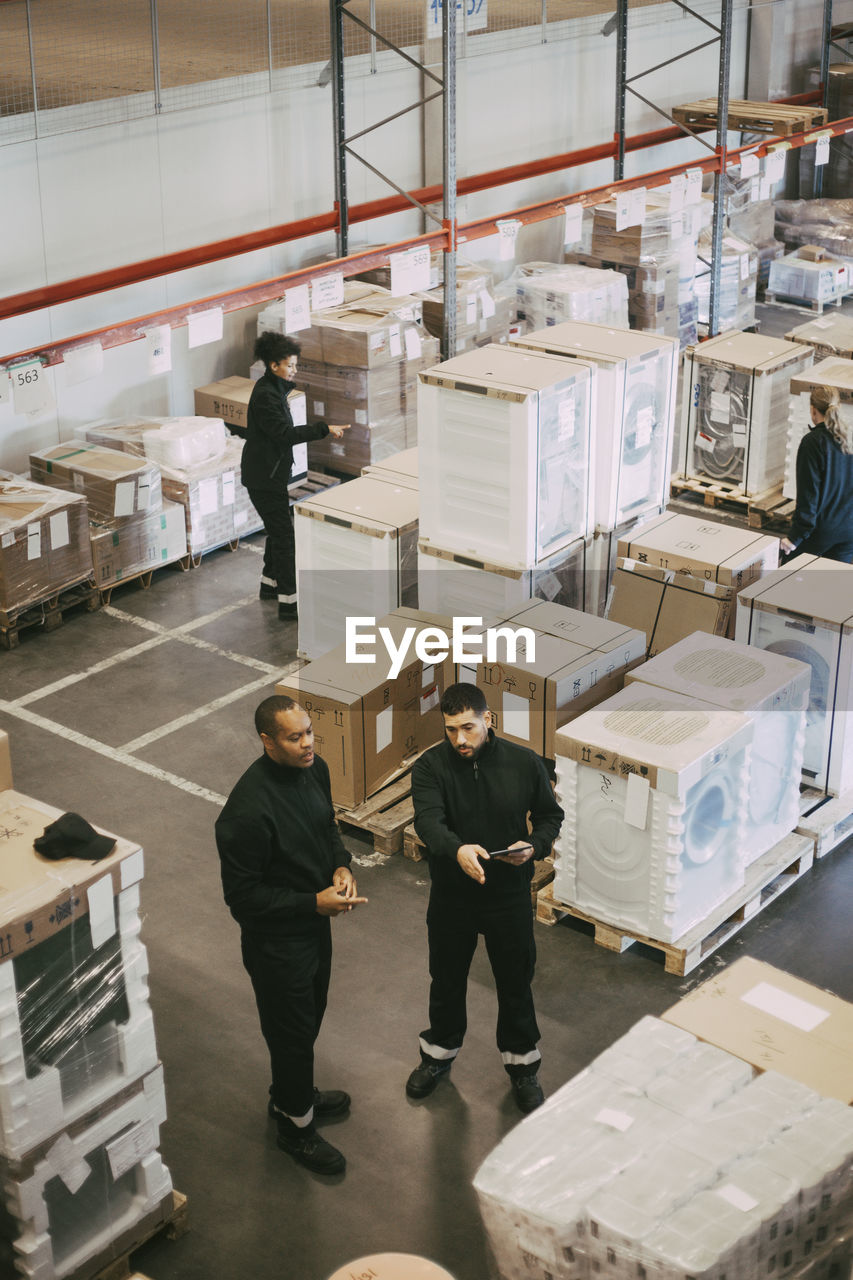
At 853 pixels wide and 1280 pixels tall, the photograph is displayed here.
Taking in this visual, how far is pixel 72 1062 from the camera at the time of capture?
15.0ft

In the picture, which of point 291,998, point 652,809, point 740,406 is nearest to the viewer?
point 291,998

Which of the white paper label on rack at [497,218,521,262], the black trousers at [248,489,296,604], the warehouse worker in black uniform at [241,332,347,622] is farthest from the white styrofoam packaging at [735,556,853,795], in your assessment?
the white paper label on rack at [497,218,521,262]

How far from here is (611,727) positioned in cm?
638

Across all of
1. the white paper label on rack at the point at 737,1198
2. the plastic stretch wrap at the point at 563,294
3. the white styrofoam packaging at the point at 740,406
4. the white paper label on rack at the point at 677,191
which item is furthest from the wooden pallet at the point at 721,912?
the white paper label on rack at the point at 677,191

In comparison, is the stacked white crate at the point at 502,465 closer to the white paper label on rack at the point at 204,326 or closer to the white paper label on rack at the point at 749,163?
the white paper label on rack at the point at 204,326

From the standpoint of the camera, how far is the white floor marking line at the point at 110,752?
→ 7883mm

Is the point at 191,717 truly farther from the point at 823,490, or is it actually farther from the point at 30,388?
the point at 823,490

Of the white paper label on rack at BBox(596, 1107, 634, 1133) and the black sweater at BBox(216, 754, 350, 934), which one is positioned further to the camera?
the black sweater at BBox(216, 754, 350, 934)

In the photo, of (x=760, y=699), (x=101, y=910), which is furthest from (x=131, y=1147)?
(x=760, y=699)

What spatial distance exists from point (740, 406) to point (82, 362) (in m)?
4.71

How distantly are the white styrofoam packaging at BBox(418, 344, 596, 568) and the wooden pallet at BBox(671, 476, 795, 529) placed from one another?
129 inches

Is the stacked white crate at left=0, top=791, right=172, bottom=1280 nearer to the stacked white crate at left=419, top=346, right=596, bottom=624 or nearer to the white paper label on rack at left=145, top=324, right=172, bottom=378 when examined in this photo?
the stacked white crate at left=419, top=346, right=596, bottom=624

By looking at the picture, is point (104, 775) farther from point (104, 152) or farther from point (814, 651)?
point (104, 152)

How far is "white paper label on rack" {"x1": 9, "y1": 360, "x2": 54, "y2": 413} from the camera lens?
8648 mm
